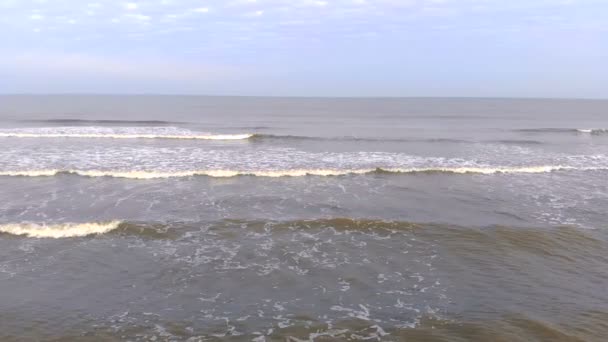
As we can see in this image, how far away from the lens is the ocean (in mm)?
7820

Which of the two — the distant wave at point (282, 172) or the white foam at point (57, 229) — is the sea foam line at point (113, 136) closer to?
the distant wave at point (282, 172)

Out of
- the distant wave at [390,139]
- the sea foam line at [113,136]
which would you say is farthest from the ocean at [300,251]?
the distant wave at [390,139]

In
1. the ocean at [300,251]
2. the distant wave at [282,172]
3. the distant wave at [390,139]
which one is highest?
the distant wave at [390,139]

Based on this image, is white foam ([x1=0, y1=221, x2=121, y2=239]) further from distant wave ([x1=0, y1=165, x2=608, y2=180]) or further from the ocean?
distant wave ([x1=0, y1=165, x2=608, y2=180])

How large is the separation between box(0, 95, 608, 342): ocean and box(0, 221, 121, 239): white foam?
6cm

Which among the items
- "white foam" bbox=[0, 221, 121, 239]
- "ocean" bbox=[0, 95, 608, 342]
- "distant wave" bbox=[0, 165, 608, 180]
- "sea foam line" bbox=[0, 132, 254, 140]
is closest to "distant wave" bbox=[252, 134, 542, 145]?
"sea foam line" bbox=[0, 132, 254, 140]

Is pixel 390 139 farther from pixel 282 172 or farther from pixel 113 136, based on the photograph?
pixel 113 136

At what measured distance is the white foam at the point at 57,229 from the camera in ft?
40.7

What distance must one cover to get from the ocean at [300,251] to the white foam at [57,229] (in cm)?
6

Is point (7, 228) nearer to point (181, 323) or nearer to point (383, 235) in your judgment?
point (181, 323)

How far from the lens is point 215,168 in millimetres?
22078

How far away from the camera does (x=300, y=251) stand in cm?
1141

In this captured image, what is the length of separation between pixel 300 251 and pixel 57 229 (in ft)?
24.2

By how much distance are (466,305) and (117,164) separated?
19486 mm
